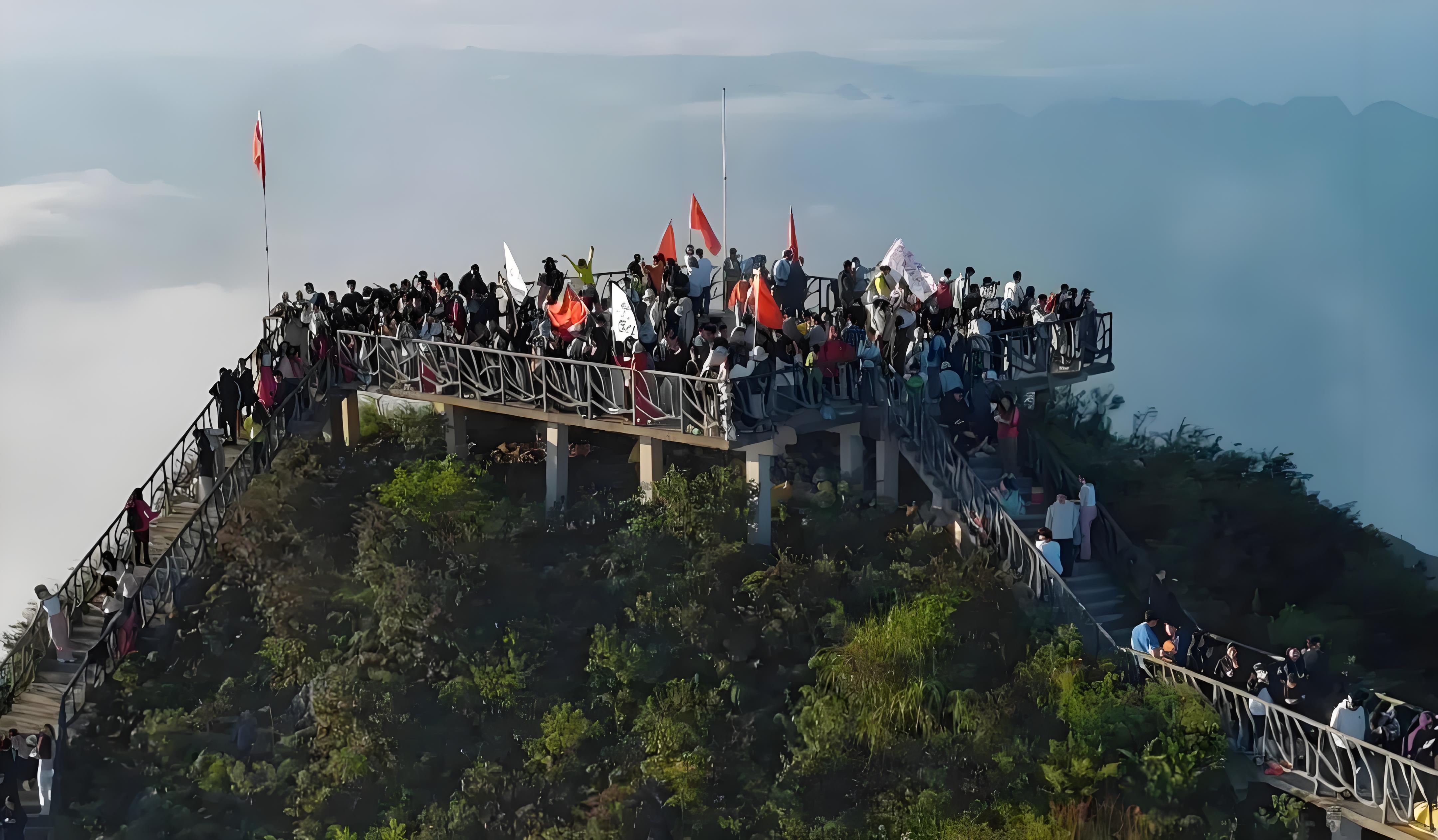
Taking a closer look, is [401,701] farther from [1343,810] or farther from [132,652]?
[1343,810]

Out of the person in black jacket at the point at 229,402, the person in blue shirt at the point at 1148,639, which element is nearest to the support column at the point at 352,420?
the person in black jacket at the point at 229,402

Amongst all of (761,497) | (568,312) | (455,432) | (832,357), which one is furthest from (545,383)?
(832,357)

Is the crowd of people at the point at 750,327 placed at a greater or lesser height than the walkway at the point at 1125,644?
greater

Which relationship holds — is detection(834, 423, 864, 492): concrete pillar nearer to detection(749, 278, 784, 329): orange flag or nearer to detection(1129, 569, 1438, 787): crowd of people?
detection(749, 278, 784, 329): orange flag

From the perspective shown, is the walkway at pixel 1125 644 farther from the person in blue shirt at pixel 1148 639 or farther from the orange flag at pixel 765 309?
the orange flag at pixel 765 309

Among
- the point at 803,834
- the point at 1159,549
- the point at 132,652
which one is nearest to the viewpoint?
the point at 803,834

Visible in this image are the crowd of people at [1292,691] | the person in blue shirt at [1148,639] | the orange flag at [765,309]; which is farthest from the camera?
the orange flag at [765,309]

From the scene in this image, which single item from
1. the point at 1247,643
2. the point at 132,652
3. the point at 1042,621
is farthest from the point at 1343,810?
the point at 132,652
